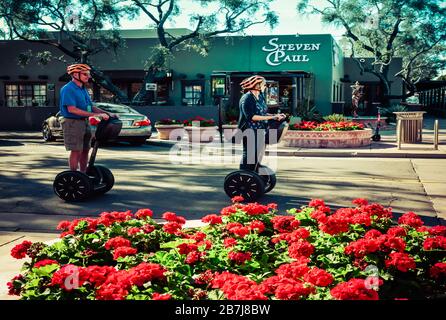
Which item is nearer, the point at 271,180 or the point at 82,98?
the point at 82,98

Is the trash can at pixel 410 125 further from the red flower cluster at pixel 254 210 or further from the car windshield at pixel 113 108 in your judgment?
the red flower cluster at pixel 254 210

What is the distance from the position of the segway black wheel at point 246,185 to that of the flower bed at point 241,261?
2.52 meters

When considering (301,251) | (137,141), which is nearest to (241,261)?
(301,251)

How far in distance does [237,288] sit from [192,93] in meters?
30.3

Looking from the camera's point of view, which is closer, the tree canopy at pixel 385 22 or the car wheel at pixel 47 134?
the car wheel at pixel 47 134

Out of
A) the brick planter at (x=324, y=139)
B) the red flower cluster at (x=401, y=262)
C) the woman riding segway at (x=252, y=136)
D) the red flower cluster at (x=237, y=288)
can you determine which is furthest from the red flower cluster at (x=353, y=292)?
the brick planter at (x=324, y=139)

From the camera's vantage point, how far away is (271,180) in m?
7.79

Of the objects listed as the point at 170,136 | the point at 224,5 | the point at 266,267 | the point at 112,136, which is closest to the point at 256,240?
the point at 266,267

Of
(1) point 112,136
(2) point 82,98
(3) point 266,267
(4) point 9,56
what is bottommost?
(3) point 266,267

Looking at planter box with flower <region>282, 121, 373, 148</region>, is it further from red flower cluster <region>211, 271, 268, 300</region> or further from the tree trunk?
red flower cluster <region>211, 271, 268, 300</region>

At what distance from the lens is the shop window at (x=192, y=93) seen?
106ft
